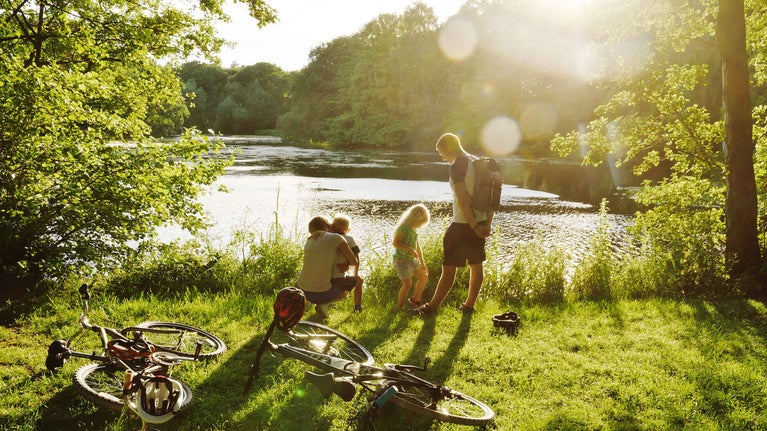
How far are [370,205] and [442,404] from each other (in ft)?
63.6

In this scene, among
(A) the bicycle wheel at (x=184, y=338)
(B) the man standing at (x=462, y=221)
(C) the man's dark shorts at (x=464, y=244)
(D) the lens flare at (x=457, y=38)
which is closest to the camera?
(A) the bicycle wheel at (x=184, y=338)

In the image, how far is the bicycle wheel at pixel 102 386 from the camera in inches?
151

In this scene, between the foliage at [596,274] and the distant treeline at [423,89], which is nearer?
the foliage at [596,274]

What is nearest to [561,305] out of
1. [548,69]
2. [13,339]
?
[13,339]

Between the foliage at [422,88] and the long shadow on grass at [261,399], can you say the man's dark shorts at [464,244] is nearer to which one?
the long shadow on grass at [261,399]

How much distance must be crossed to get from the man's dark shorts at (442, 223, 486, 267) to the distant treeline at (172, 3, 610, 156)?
49546mm

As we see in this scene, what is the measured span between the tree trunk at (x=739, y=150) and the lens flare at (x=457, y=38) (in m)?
63.7

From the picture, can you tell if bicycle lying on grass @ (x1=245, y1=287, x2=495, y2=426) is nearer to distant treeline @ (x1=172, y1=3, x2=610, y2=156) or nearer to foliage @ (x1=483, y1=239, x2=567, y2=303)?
foliage @ (x1=483, y1=239, x2=567, y2=303)

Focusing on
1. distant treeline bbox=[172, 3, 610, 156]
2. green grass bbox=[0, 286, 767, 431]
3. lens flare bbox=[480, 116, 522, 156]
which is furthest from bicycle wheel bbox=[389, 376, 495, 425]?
lens flare bbox=[480, 116, 522, 156]

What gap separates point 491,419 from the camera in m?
3.96

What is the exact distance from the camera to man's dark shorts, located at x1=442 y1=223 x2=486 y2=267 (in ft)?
21.1

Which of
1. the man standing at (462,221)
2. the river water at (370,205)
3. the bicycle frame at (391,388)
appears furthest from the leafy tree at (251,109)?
the bicycle frame at (391,388)

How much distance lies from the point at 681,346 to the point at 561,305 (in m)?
2.07

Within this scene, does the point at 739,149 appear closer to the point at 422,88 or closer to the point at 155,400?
the point at 155,400
